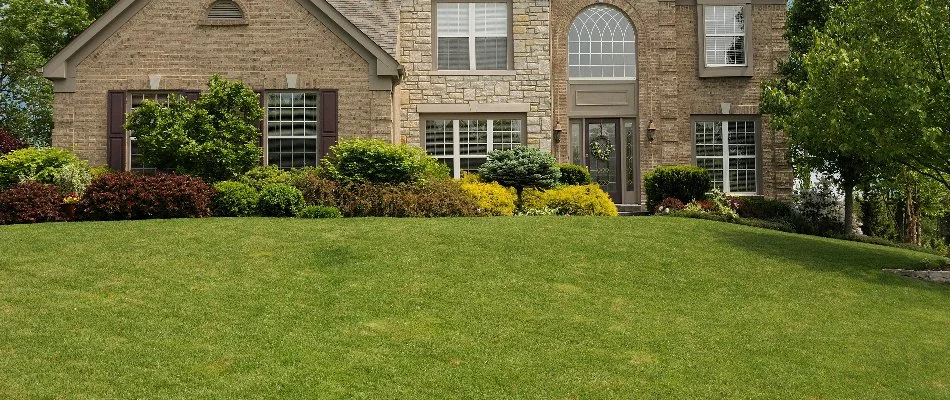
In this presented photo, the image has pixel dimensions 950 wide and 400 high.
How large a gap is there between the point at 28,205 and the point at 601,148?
14.5 m

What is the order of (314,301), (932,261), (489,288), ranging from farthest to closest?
1. (932,261)
2. (489,288)
3. (314,301)

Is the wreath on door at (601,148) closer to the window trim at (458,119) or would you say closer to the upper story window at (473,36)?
the window trim at (458,119)

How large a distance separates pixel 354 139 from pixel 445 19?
5474mm

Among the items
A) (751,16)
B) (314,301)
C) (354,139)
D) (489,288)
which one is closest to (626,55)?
(751,16)

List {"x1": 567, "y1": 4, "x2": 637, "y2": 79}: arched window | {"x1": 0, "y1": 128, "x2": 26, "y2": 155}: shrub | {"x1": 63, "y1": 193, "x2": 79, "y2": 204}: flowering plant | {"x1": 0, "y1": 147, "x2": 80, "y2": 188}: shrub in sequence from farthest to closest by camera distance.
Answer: {"x1": 567, "y1": 4, "x2": 637, "y2": 79}: arched window, {"x1": 0, "y1": 128, "x2": 26, "y2": 155}: shrub, {"x1": 0, "y1": 147, "x2": 80, "y2": 188}: shrub, {"x1": 63, "y1": 193, "x2": 79, "y2": 204}: flowering plant

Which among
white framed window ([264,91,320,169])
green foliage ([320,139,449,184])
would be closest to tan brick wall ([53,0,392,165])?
white framed window ([264,91,320,169])

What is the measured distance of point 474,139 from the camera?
22000 millimetres

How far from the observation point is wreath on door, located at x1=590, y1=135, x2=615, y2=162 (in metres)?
23.1

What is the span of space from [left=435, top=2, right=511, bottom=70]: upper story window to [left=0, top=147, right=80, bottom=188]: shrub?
9.81m

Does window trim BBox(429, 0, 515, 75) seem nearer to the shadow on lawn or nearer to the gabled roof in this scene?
the gabled roof

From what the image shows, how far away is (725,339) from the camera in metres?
9.58

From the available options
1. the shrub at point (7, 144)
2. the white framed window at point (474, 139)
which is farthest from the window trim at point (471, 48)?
the shrub at point (7, 144)

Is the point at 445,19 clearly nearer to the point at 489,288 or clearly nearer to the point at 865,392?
the point at 489,288

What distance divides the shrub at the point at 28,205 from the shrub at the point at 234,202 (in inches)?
118
